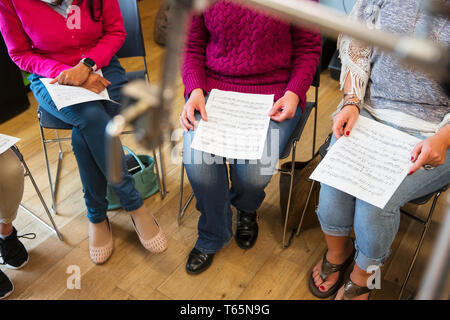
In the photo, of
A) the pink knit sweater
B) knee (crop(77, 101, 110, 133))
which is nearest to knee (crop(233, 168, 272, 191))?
knee (crop(77, 101, 110, 133))

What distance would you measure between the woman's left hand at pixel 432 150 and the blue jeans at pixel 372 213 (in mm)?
34

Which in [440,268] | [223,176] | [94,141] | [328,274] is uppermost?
[440,268]

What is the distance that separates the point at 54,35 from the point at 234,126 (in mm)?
811

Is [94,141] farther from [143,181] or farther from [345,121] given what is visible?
[345,121]

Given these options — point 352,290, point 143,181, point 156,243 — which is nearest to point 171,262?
point 156,243

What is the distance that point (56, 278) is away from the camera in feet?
5.68

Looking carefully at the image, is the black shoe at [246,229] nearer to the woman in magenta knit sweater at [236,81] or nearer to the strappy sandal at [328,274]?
the woman in magenta knit sweater at [236,81]

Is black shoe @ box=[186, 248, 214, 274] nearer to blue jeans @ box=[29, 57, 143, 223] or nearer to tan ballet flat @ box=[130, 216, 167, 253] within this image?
tan ballet flat @ box=[130, 216, 167, 253]

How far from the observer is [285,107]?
156 cm

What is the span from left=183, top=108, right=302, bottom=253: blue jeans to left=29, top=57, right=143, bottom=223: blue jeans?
0.30m

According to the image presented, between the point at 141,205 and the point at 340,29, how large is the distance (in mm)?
1511

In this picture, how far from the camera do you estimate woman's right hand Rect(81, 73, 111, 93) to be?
169cm

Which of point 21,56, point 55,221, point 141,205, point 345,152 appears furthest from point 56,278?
point 345,152
